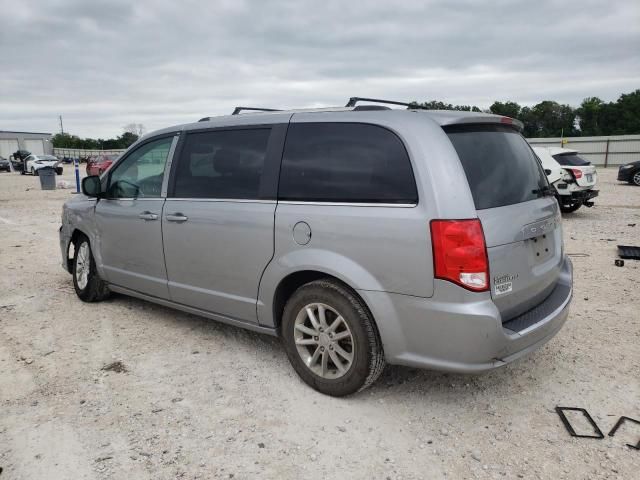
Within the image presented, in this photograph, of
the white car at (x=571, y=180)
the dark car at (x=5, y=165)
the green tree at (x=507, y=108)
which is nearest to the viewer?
the white car at (x=571, y=180)

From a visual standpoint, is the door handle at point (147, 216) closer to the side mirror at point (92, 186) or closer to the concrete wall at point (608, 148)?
the side mirror at point (92, 186)

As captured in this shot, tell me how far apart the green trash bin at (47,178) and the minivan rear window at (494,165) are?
22.4 metres

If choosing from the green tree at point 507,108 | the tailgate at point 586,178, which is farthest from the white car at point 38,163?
the green tree at point 507,108

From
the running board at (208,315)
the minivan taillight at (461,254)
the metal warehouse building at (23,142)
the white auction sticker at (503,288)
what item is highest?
the metal warehouse building at (23,142)

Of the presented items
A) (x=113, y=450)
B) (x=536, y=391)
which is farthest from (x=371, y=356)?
(x=113, y=450)

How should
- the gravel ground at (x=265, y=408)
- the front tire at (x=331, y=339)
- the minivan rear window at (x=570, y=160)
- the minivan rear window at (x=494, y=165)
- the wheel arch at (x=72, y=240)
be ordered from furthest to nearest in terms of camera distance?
the minivan rear window at (x=570, y=160) < the wheel arch at (x=72, y=240) < the front tire at (x=331, y=339) < the minivan rear window at (x=494, y=165) < the gravel ground at (x=265, y=408)

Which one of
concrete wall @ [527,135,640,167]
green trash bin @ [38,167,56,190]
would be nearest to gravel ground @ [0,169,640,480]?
green trash bin @ [38,167,56,190]

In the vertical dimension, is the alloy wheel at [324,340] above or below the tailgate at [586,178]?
below

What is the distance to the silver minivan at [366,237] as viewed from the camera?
273cm

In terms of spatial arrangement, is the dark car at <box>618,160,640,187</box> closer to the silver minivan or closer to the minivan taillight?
the silver minivan

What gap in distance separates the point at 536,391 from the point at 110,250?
3.82 meters

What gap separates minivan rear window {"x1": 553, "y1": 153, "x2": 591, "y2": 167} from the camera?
11571mm

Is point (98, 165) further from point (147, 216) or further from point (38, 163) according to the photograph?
point (147, 216)

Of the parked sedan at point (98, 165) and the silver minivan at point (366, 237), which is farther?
the parked sedan at point (98, 165)
